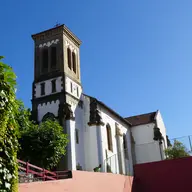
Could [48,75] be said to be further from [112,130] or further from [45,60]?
[112,130]

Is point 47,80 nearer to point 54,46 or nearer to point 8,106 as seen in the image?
point 54,46

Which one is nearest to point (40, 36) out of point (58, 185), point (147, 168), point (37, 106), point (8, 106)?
point (37, 106)

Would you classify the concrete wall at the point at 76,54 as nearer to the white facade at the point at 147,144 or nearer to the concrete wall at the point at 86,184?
the white facade at the point at 147,144

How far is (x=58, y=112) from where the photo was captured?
28391 millimetres

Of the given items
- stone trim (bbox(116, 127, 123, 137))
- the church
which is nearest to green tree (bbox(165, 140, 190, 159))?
the church

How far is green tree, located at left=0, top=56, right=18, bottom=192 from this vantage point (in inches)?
267

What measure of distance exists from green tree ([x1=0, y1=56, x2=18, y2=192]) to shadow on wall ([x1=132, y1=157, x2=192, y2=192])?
1491cm

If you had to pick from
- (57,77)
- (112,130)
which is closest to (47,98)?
(57,77)

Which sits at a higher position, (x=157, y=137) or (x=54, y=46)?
(x=54, y=46)

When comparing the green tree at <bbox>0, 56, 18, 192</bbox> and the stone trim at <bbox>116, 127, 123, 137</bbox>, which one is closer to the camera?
the green tree at <bbox>0, 56, 18, 192</bbox>

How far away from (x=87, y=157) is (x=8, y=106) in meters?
22.9

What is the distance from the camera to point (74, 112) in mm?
29750

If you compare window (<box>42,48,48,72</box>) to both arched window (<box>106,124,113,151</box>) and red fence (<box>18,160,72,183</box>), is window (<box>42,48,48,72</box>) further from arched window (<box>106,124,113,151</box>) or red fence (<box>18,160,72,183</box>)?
red fence (<box>18,160,72,183</box>)

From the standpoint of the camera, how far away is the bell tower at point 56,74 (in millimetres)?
29516
